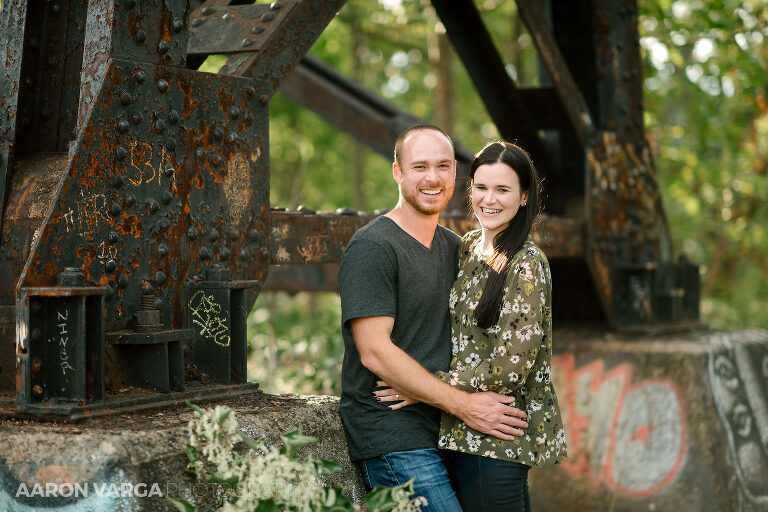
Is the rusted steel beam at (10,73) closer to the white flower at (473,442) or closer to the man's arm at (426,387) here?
the man's arm at (426,387)

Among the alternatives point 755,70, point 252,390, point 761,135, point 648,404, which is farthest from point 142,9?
point 761,135

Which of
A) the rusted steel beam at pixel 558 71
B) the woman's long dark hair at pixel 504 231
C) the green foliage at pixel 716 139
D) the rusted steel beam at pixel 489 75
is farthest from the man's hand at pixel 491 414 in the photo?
the green foliage at pixel 716 139

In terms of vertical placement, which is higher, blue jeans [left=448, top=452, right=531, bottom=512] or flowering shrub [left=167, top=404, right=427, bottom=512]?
flowering shrub [left=167, top=404, right=427, bottom=512]

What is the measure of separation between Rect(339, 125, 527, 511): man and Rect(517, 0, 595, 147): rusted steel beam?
2.42 meters

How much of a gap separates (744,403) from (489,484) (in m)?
3.92

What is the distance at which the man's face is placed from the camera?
11.4 feet

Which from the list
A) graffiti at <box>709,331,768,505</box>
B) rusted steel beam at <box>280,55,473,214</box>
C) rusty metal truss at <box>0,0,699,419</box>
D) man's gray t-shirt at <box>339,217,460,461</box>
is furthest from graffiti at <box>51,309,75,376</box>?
graffiti at <box>709,331,768,505</box>

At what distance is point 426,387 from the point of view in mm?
3289

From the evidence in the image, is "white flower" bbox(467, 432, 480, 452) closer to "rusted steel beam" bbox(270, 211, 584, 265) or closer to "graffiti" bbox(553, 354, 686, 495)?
"rusted steel beam" bbox(270, 211, 584, 265)

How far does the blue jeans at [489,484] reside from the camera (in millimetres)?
3312

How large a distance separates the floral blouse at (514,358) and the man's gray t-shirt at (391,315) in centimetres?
6

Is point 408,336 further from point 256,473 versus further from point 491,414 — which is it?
point 256,473

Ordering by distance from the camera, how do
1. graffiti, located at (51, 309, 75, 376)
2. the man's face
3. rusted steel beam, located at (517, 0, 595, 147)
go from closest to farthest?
graffiti, located at (51, 309, 75, 376) → the man's face → rusted steel beam, located at (517, 0, 595, 147)

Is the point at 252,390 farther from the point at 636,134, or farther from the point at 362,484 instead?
the point at 636,134
